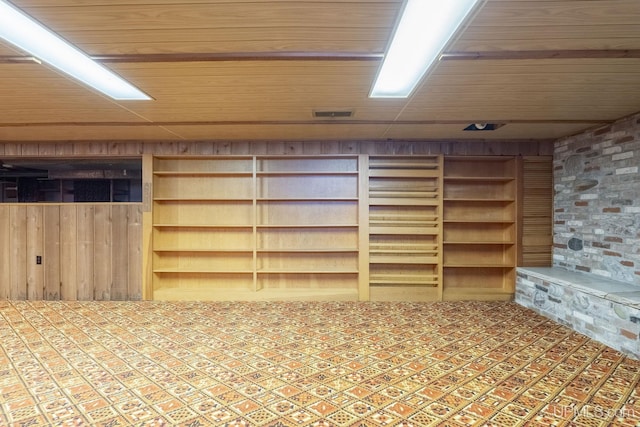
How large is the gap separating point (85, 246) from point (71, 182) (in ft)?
10.7

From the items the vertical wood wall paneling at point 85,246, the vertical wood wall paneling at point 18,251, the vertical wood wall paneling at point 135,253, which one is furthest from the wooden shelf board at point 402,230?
the vertical wood wall paneling at point 18,251

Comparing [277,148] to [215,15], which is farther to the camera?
[277,148]

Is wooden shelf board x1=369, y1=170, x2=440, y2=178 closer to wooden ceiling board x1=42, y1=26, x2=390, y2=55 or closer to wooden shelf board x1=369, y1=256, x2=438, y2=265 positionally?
wooden shelf board x1=369, y1=256, x2=438, y2=265

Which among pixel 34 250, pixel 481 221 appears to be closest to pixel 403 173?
pixel 481 221

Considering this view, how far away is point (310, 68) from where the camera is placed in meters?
2.04

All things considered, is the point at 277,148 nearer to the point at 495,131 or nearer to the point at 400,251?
the point at 400,251

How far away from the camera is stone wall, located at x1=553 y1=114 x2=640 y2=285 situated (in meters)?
3.11

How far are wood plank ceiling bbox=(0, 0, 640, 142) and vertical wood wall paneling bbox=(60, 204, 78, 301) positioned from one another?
117 cm

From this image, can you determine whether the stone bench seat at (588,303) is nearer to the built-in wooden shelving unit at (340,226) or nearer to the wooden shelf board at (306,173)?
the built-in wooden shelving unit at (340,226)

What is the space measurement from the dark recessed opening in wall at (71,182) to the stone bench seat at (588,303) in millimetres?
5867

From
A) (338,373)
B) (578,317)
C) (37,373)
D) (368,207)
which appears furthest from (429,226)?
(37,373)

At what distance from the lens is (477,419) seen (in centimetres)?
181

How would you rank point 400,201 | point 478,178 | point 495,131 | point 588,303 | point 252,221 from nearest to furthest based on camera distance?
point 588,303
point 495,131
point 478,178
point 400,201
point 252,221

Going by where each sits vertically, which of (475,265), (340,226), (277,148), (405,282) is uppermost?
(277,148)
